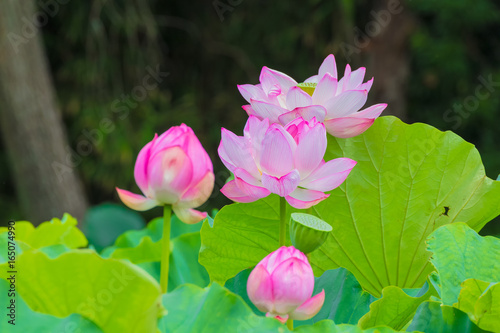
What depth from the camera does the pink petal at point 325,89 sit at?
452 mm

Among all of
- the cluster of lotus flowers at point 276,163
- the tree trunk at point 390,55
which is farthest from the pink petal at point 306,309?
the tree trunk at point 390,55

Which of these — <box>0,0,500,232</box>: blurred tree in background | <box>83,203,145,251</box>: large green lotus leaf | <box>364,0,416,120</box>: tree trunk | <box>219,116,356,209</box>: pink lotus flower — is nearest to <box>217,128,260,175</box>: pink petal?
<box>219,116,356,209</box>: pink lotus flower

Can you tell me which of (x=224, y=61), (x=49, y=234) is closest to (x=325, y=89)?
(x=49, y=234)

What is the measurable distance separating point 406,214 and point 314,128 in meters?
0.20

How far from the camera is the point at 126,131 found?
3350 millimetres

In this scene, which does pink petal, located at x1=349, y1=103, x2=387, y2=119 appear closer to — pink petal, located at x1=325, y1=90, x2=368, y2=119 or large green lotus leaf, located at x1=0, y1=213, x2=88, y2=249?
pink petal, located at x1=325, y1=90, x2=368, y2=119

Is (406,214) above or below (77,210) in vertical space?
above

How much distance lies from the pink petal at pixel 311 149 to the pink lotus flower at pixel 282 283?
2.7 inches

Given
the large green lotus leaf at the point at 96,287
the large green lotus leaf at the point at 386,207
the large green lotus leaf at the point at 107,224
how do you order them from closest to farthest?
the large green lotus leaf at the point at 96,287 → the large green lotus leaf at the point at 386,207 → the large green lotus leaf at the point at 107,224

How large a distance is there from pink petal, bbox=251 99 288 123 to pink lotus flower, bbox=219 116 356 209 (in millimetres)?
33

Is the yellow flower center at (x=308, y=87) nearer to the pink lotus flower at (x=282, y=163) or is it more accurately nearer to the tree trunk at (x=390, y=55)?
the pink lotus flower at (x=282, y=163)

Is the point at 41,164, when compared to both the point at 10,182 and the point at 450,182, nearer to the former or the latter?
the point at 10,182

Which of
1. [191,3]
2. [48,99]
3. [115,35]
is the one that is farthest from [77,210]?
[191,3]

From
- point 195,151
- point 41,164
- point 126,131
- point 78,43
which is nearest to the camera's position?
point 195,151
